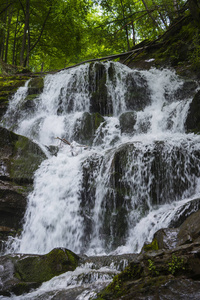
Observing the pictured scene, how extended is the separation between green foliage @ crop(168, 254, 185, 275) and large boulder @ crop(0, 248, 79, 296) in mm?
2242

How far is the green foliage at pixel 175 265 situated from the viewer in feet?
8.00

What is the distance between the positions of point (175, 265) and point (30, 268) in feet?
9.02

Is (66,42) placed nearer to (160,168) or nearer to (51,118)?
(51,118)

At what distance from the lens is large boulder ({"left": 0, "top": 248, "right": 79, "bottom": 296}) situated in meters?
3.83

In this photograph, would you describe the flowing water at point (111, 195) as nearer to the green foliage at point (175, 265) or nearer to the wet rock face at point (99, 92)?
the green foliage at point (175, 265)

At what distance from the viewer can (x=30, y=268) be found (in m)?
4.28

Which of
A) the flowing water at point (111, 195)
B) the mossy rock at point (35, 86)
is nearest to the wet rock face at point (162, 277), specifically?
the flowing water at point (111, 195)

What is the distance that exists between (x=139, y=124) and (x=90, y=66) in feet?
14.8

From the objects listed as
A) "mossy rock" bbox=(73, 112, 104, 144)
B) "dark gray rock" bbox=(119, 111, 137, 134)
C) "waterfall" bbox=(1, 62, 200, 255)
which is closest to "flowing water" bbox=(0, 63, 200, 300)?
"waterfall" bbox=(1, 62, 200, 255)

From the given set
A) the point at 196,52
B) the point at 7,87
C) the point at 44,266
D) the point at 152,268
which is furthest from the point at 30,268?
the point at 7,87

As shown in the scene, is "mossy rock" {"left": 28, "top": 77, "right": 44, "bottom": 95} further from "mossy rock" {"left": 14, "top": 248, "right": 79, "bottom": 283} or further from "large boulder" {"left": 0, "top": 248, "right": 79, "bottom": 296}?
"mossy rock" {"left": 14, "top": 248, "right": 79, "bottom": 283}

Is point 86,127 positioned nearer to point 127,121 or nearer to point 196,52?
point 127,121

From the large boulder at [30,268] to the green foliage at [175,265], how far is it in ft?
7.36

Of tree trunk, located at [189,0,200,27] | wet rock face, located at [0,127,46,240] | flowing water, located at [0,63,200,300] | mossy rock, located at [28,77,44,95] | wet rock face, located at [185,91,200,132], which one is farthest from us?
mossy rock, located at [28,77,44,95]
